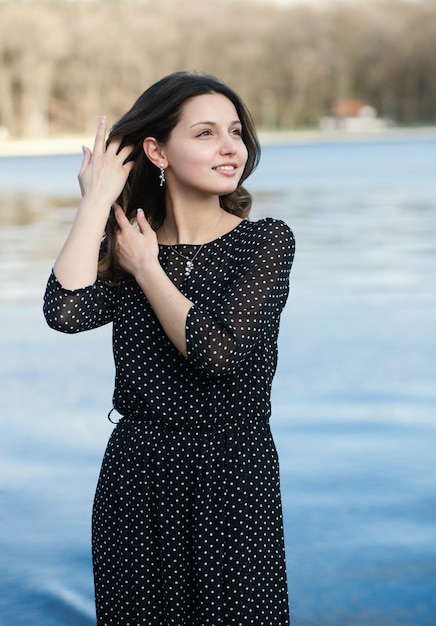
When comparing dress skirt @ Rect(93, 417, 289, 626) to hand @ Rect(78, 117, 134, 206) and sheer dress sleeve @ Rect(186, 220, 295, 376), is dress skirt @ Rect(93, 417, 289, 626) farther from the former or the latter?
hand @ Rect(78, 117, 134, 206)

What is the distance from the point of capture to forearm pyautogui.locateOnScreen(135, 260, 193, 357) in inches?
88.1

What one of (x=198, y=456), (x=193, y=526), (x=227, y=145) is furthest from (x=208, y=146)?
(x=193, y=526)

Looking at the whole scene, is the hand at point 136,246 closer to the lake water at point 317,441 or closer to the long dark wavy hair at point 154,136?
the long dark wavy hair at point 154,136

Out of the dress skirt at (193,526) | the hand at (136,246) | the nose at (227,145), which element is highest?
the nose at (227,145)

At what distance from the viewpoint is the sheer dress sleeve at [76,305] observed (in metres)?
2.41

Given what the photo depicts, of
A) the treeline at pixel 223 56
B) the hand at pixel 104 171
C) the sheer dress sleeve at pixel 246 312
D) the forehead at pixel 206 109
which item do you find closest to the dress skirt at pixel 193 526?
the sheer dress sleeve at pixel 246 312

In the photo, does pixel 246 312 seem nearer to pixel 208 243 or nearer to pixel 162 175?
pixel 208 243

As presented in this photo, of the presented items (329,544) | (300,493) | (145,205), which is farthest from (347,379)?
(145,205)

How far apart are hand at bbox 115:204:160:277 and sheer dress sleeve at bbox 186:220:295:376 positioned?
5.5 inches

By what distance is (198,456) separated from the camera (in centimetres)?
231

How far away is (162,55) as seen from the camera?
104312 mm

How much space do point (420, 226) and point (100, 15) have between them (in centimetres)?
9422

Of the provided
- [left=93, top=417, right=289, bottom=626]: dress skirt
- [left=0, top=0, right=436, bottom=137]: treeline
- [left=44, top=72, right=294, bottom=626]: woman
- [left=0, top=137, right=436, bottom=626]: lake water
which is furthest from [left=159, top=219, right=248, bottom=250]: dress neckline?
[left=0, top=0, right=436, bottom=137]: treeline

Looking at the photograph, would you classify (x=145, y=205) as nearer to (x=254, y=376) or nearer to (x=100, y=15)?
(x=254, y=376)
